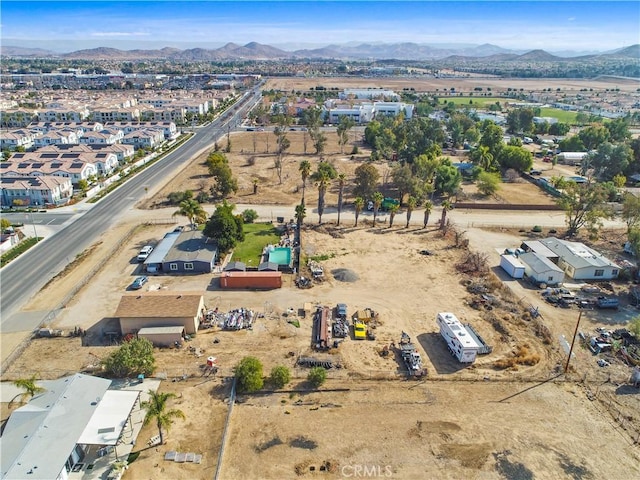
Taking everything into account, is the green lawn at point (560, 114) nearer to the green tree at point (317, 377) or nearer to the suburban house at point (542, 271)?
the suburban house at point (542, 271)

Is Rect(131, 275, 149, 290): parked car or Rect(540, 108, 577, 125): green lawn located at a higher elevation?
Rect(540, 108, 577, 125): green lawn

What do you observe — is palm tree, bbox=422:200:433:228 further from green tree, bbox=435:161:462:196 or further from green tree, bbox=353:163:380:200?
green tree, bbox=435:161:462:196

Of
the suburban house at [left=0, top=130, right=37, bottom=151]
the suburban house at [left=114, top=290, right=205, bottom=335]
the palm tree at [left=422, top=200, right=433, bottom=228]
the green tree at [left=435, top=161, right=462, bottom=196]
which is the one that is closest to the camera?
the suburban house at [left=114, top=290, right=205, bottom=335]

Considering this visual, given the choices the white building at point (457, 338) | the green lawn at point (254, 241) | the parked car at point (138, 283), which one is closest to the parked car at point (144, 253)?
the parked car at point (138, 283)

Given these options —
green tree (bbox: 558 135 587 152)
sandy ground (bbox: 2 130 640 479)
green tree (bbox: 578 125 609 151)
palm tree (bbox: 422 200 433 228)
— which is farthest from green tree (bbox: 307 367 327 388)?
green tree (bbox: 578 125 609 151)

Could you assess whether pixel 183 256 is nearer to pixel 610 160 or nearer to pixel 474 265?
pixel 474 265

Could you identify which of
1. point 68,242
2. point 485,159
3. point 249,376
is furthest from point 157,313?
point 485,159

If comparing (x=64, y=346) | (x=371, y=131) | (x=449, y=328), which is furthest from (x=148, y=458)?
(x=371, y=131)
